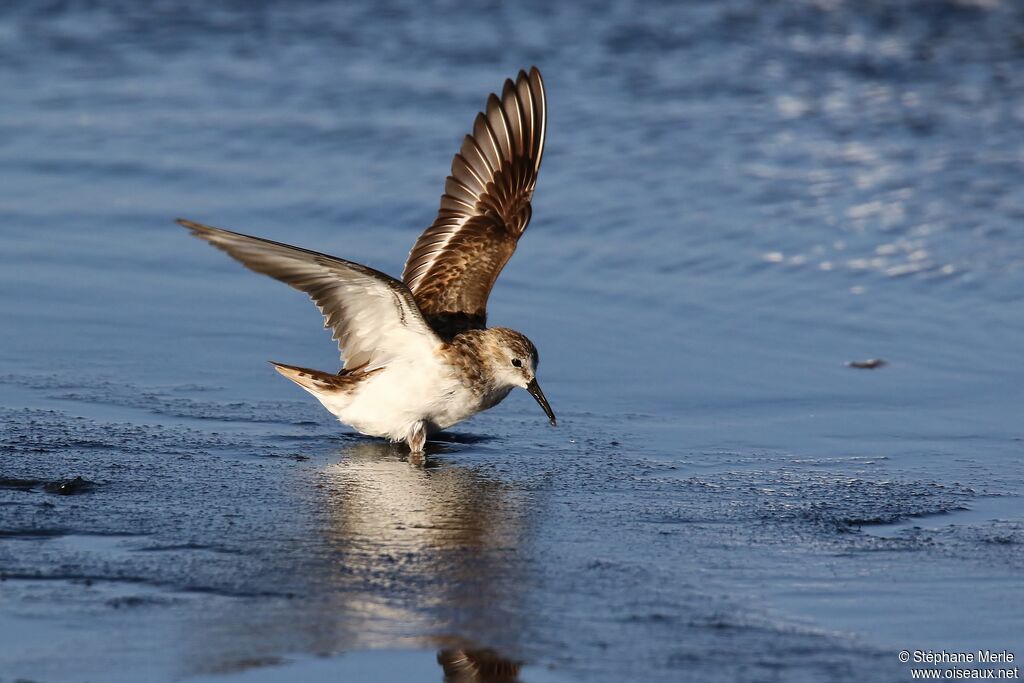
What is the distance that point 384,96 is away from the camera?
12.6m

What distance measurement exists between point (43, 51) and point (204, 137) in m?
3.36

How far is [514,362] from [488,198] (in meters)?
1.56

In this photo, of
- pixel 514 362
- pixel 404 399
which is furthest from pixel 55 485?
pixel 514 362

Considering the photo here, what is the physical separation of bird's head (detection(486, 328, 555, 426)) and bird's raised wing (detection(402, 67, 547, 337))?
782 millimetres

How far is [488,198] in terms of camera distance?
7.93 m

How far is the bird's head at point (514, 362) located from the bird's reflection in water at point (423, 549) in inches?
18.4

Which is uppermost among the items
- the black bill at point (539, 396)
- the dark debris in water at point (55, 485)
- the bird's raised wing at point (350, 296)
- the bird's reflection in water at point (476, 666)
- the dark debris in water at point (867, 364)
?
the bird's raised wing at point (350, 296)

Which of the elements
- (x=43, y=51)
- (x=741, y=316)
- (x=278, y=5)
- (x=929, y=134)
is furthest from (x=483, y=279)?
(x=278, y=5)

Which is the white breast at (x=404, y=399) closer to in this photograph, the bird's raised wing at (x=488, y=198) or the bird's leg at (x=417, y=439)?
the bird's leg at (x=417, y=439)

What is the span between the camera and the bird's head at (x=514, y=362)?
662 centimetres

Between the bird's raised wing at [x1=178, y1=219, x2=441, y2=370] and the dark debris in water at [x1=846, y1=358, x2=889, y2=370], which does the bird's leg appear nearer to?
the bird's raised wing at [x1=178, y1=219, x2=441, y2=370]

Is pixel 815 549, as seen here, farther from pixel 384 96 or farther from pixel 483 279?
pixel 384 96

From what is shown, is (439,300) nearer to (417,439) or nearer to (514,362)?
(514,362)

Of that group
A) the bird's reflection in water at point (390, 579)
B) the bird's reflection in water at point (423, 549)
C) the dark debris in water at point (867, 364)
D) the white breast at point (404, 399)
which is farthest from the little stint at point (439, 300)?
the dark debris in water at point (867, 364)
